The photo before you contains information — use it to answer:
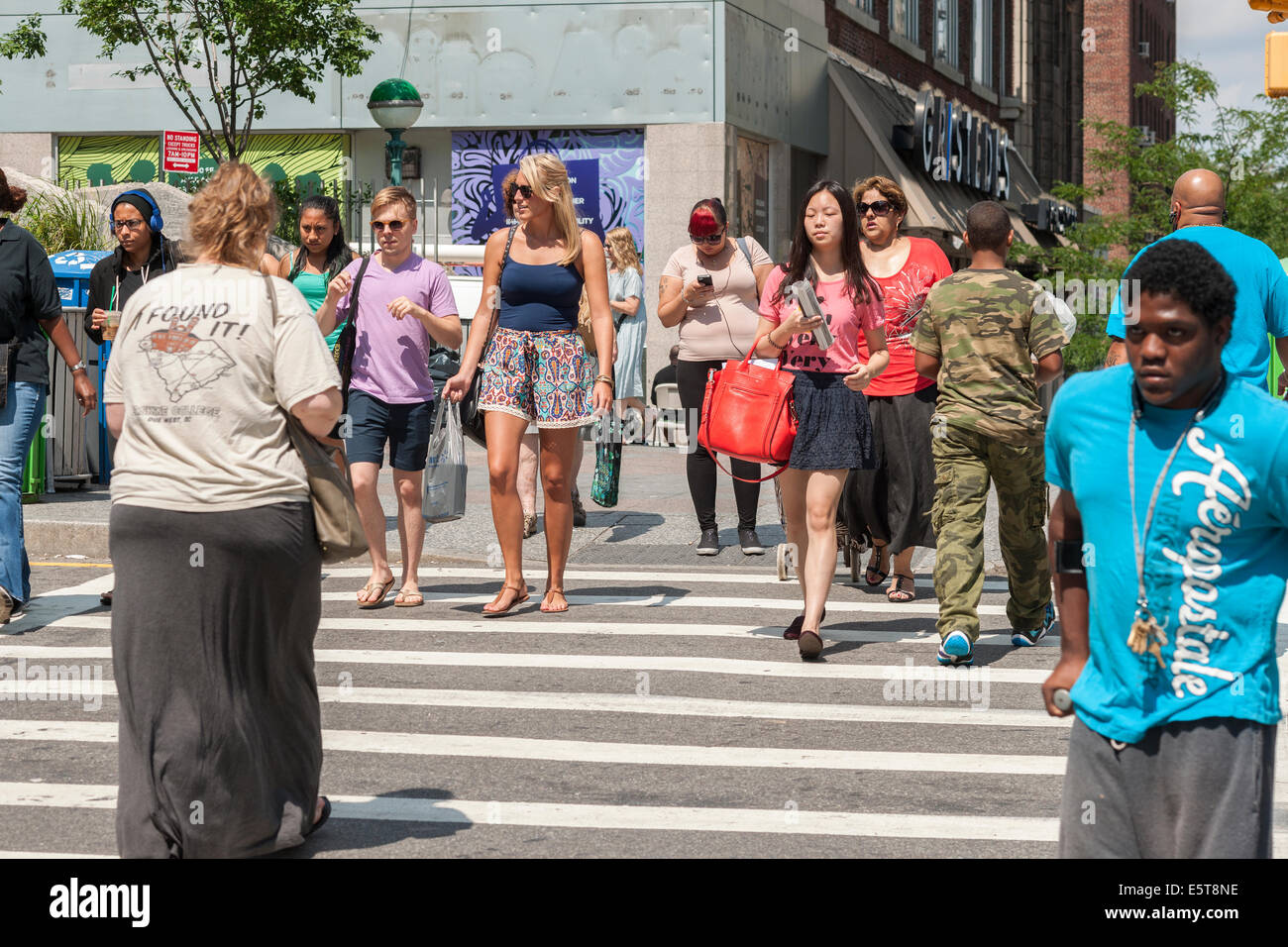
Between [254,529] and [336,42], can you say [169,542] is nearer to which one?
[254,529]

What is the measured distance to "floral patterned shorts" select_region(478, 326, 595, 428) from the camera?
8953 millimetres

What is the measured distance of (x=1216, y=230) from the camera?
7.25 metres

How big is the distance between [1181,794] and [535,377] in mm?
5888

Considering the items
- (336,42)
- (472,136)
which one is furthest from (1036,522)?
(472,136)

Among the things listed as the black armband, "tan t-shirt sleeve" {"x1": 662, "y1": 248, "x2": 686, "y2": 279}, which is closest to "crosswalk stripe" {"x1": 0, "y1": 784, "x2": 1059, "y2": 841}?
the black armband

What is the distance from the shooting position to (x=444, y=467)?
10375 mm

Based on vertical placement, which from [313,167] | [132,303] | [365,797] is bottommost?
[365,797]

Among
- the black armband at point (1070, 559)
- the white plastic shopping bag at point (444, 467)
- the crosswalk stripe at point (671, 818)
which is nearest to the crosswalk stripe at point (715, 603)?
the white plastic shopping bag at point (444, 467)

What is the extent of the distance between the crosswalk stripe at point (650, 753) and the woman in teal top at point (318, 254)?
3.24 m

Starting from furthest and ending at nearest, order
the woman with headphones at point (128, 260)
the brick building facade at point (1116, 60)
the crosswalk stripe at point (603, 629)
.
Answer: the brick building facade at point (1116, 60), the woman with headphones at point (128, 260), the crosswalk stripe at point (603, 629)

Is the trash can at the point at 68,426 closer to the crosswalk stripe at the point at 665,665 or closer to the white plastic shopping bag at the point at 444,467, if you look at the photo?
the white plastic shopping bag at the point at 444,467

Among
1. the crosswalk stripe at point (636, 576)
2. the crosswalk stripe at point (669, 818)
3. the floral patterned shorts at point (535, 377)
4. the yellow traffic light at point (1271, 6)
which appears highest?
the yellow traffic light at point (1271, 6)

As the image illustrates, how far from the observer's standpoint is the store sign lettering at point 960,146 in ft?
92.9
